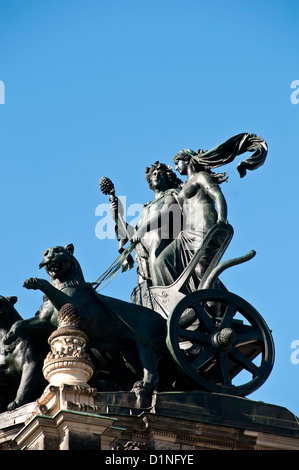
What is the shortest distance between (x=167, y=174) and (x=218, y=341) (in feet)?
17.5

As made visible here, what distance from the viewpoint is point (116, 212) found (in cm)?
3266

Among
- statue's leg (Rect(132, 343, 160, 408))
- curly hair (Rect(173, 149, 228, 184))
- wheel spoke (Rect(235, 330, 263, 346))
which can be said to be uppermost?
curly hair (Rect(173, 149, 228, 184))

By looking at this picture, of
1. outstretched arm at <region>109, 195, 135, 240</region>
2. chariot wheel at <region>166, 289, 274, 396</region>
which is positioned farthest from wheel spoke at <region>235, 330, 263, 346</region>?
outstretched arm at <region>109, 195, 135, 240</region>

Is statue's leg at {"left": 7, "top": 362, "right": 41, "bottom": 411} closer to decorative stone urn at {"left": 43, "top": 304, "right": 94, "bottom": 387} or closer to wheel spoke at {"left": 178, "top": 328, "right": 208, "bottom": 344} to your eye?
wheel spoke at {"left": 178, "top": 328, "right": 208, "bottom": 344}

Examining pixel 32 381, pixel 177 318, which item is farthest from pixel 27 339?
pixel 177 318

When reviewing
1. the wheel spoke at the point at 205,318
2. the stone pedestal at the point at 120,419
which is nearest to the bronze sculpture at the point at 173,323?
the wheel spoke at the point at 205,318

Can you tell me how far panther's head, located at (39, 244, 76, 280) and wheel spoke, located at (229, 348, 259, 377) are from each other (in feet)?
10.8

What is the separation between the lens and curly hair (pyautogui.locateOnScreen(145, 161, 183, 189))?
32312 mm

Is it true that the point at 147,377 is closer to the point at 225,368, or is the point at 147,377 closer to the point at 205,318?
the point at 225,368

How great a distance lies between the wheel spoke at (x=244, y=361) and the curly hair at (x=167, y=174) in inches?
198

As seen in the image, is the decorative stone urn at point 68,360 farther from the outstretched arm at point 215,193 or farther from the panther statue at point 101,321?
the outstretched arm at point 215,193

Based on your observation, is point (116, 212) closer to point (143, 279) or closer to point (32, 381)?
point (143, 279)

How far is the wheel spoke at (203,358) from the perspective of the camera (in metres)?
27.9
